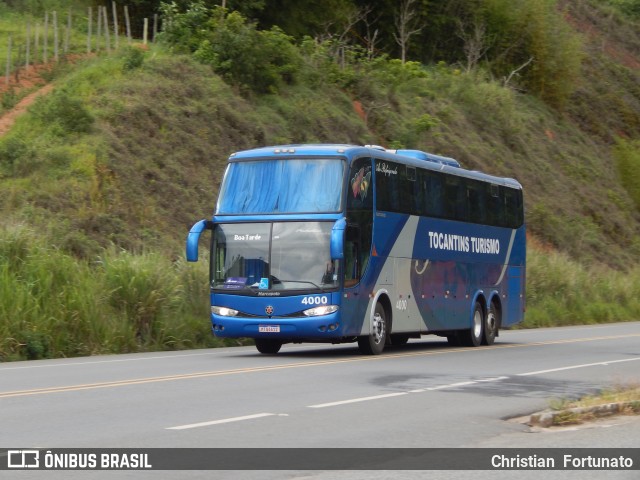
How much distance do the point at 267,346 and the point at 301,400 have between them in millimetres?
9011

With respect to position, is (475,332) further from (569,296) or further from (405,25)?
(405,25)

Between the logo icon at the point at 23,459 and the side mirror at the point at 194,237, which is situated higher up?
the side mirror at the point at 194,237

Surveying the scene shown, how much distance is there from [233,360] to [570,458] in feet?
36.9

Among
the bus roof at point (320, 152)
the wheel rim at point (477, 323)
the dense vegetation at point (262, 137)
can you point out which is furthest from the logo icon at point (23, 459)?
the wheel rim at point (477, 323)

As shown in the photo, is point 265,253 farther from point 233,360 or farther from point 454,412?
point 454,412

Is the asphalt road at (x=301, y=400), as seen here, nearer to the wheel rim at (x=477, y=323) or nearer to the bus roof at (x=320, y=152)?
the bus roof at (x=320, y=152)

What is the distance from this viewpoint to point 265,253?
21562 millimetres

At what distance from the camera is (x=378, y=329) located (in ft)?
75.6

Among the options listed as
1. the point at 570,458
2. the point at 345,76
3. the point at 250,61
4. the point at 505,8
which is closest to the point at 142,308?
the point at 570,458

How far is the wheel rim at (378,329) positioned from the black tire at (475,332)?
15.7ft

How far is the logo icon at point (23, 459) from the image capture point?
927 centimetres

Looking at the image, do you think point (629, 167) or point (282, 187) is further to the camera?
point (629, 167)

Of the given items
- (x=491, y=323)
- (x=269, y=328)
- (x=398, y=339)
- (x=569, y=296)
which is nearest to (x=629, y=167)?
(x=569, y=296)

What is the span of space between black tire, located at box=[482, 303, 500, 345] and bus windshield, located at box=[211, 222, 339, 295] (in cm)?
771
